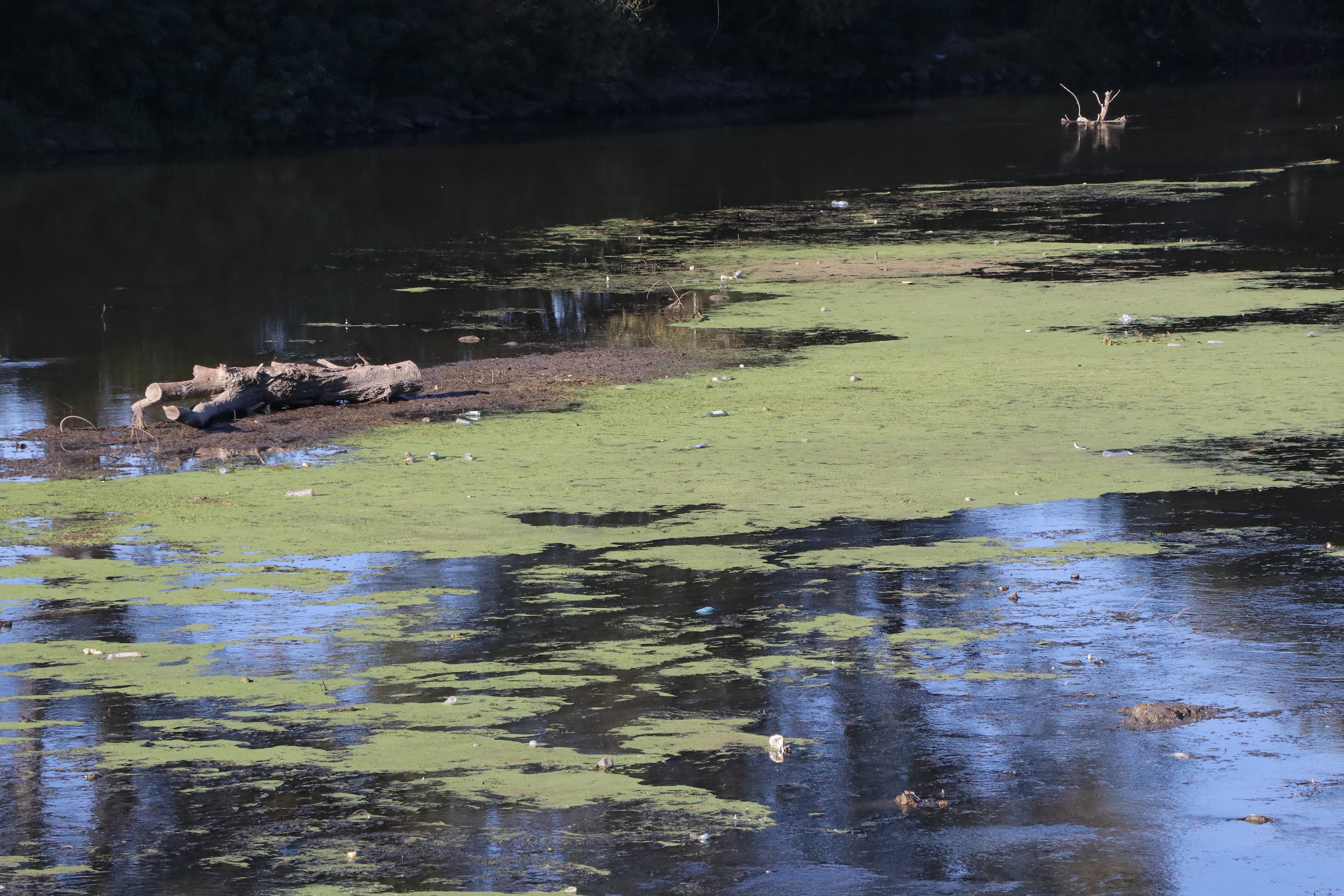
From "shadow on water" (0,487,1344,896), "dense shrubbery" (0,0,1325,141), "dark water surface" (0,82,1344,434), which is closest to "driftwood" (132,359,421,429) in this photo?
"dark water surface" (0,82,1344,434)

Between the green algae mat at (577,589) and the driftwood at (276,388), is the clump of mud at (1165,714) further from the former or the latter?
the driftwood at (276,388)

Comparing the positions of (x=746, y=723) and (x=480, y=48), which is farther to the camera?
(x=480, y=48)

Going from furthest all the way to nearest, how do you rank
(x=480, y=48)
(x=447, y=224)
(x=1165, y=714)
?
(x=480, y=48) < (x=447, y=224) < (x=1165, y=714)

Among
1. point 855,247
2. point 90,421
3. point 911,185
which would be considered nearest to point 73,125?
point 911,185

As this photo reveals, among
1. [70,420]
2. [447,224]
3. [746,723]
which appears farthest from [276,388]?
[447,224]

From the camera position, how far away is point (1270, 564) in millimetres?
7121

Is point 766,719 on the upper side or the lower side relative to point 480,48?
lower

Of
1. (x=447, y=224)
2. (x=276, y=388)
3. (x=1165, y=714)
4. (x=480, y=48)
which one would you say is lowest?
(x=1165, y=714)

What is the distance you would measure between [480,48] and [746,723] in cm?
4021

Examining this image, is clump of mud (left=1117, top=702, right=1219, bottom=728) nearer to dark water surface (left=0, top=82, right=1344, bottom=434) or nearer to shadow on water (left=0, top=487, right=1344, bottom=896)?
shadow on water (left=0, top=487, right=1344, bottom=896)

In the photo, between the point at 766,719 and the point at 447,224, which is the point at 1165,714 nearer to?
the point at 766,719

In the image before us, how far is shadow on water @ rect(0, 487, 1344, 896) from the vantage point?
461 cm

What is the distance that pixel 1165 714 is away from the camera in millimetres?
5504

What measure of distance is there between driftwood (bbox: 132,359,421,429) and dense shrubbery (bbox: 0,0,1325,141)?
2651 centimetres
